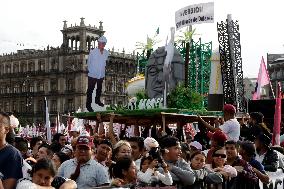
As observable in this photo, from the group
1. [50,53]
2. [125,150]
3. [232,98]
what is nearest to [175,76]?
[232,98]

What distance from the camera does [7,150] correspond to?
5.36 metres

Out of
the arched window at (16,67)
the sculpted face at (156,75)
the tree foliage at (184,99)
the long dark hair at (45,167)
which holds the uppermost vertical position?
the arched window at (16,67)

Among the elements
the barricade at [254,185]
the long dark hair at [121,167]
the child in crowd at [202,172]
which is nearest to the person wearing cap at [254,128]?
the barricade at [254,185]

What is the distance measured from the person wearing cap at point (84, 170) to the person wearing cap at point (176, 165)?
0.74m

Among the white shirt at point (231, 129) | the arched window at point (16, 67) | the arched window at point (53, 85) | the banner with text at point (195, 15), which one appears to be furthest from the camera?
the arched window at point (16, 67)

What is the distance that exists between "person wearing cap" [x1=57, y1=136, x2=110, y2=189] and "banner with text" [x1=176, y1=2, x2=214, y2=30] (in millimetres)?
21382

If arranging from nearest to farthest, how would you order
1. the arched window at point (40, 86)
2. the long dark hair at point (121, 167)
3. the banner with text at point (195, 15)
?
the long dark hair at point (121, 167), the banner with text at point (195, 15), the arched window at point (40, 86)

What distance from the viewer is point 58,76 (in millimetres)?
97875

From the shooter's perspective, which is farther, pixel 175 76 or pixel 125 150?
pixel 175 76

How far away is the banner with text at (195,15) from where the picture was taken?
27.9 metres

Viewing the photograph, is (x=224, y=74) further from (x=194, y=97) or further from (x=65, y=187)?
(x=65, y=187)

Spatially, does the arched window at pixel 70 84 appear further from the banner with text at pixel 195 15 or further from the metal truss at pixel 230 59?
the banner with text at pixel 195 15

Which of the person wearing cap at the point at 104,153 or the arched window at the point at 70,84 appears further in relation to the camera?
the arched window at the point at 70,84

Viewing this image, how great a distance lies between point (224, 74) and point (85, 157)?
29757mm
